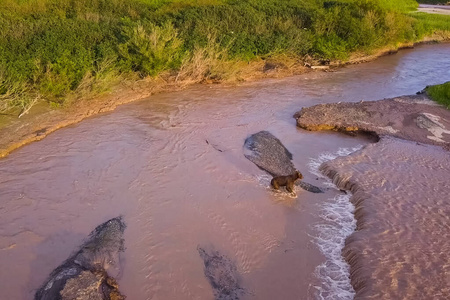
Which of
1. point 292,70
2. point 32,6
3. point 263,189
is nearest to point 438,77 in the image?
point 292,70

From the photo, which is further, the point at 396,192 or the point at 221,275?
the point at 396,192

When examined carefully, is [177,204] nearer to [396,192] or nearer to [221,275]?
[221,275]

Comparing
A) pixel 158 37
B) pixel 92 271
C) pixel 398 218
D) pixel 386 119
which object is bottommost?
pixel 92 271

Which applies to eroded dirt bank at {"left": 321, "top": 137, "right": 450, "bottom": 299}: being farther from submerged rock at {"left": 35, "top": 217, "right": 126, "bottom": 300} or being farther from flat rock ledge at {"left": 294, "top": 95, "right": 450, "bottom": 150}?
submerged rock at {"left": 35, "top": 217, "right": 126, "bottom": 300}

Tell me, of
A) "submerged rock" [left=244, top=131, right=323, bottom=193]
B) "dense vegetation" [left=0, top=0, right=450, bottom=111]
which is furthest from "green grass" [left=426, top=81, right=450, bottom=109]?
"submerged rock" [left=244, top=131, right=323, bottom=193]

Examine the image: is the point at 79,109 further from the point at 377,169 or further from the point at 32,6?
the point at 377,169

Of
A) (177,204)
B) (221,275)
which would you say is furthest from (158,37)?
(221,275)
